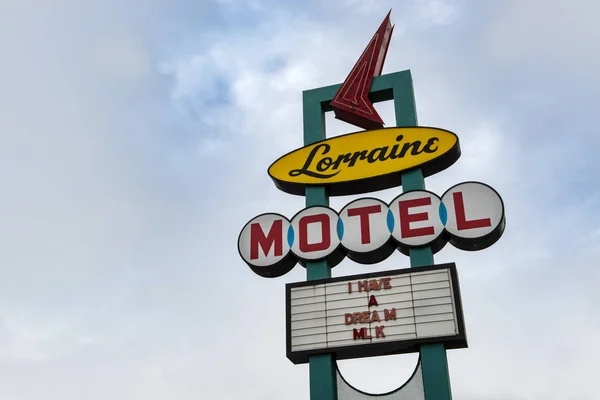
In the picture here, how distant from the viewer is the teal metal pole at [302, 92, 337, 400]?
1309 centimetres

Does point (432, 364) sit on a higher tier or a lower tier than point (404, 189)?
lower

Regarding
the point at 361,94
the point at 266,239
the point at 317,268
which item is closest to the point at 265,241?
the point at 266,239

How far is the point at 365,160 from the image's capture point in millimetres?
15383

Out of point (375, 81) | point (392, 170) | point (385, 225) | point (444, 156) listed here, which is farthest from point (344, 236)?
point (375, 81)

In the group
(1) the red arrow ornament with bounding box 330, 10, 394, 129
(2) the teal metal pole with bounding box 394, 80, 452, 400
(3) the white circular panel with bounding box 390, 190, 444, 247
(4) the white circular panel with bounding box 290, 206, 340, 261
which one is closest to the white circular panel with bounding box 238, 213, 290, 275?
(4) the white circular panel with bounding box 290, 206, 340, 261

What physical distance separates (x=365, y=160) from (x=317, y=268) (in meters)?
2.75

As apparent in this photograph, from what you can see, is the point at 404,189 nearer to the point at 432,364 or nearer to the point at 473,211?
the point at 473,211

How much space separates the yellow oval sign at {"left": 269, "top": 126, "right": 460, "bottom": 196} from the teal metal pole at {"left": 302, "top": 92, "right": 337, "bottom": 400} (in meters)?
0.31

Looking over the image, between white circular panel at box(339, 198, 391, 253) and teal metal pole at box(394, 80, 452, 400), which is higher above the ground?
white circular panel at box(339, 198, 391, 253)

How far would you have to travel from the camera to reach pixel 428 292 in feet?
43.5

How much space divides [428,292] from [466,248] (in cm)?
153

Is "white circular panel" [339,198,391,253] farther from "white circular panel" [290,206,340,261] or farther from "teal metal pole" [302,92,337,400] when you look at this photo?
"teal metal pole" [302,92,337,400]

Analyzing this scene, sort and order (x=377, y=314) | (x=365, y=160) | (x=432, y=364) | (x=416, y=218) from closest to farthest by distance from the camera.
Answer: (x=432, y=364) < (x=377, y=314) < (x=416, y=218) < (x=365, y=160)

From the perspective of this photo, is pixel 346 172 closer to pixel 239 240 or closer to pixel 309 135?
pixel 309 135
